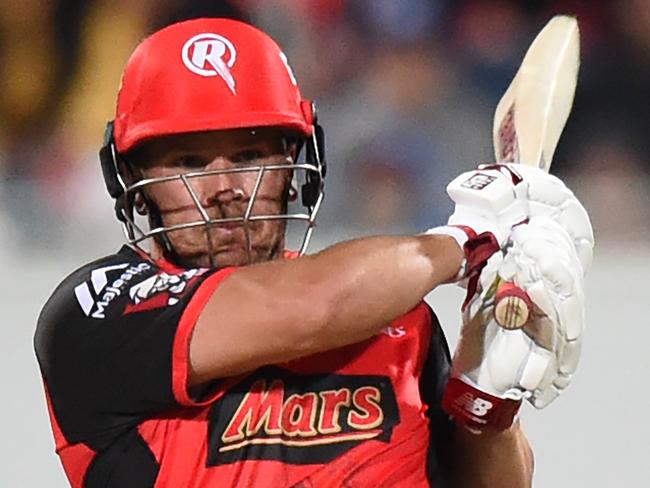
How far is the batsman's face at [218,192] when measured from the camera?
1321 mm

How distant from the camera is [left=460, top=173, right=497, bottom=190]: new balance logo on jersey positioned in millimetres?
1231

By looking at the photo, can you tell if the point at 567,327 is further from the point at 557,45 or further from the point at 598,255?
the point at 598,255

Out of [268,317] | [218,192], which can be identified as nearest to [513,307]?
[268,317]

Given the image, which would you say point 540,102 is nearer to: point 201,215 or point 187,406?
point 201,215

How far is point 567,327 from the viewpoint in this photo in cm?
121

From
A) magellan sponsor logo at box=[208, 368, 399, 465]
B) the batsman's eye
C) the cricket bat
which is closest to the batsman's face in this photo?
the batsman's eye

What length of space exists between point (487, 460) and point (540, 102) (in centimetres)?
35

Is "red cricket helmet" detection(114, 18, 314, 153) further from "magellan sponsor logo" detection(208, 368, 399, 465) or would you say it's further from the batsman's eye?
"magellan sponsor logo" detection(208, 368, 399, 465)

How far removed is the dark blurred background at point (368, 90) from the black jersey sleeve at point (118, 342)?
31.4 inches

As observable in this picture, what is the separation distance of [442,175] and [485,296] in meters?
0.84

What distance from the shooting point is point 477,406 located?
1.28 m

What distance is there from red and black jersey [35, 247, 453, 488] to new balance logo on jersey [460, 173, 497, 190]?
18 cm

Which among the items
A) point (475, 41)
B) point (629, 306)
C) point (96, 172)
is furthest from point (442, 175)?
point (96, 172)

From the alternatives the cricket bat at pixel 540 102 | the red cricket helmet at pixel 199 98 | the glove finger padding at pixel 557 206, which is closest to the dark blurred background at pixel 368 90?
the cricket bat at pixel 540 102
